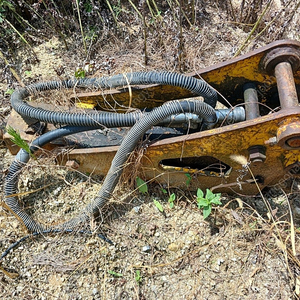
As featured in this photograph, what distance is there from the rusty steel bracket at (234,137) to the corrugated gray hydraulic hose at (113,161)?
0.40 feet

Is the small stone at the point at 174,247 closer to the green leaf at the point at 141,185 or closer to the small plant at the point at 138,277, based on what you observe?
the small plant at the point at 138,277

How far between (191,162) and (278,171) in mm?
671

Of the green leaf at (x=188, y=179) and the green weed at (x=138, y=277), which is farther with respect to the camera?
the green leaf at (x=188, y=179)

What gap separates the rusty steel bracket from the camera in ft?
6.64

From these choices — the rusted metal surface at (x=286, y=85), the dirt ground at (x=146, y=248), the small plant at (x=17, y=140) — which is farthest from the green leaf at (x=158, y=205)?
the rusted metal surface at (x=286, y=85)

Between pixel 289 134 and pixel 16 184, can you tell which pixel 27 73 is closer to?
pixel 16 184

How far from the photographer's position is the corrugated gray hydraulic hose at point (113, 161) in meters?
2.21

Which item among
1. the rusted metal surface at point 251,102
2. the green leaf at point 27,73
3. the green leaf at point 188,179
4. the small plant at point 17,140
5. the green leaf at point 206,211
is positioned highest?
the green leaf at point 27,73

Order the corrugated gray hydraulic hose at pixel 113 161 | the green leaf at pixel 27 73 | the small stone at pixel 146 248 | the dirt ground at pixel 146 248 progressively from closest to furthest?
the corrugated gray hydraulic hose at pixel 113 161, the dirt ground at pixel 146 248, the small stone at pixel 146 248, the green leaf at pixel 27 73

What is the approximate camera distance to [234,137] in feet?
6.79

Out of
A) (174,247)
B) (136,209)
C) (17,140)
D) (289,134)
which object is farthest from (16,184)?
(289,134)

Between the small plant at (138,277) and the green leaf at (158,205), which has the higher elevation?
the green leaf at (158,205)

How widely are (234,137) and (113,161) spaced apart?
88cm

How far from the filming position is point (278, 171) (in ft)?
7.66
